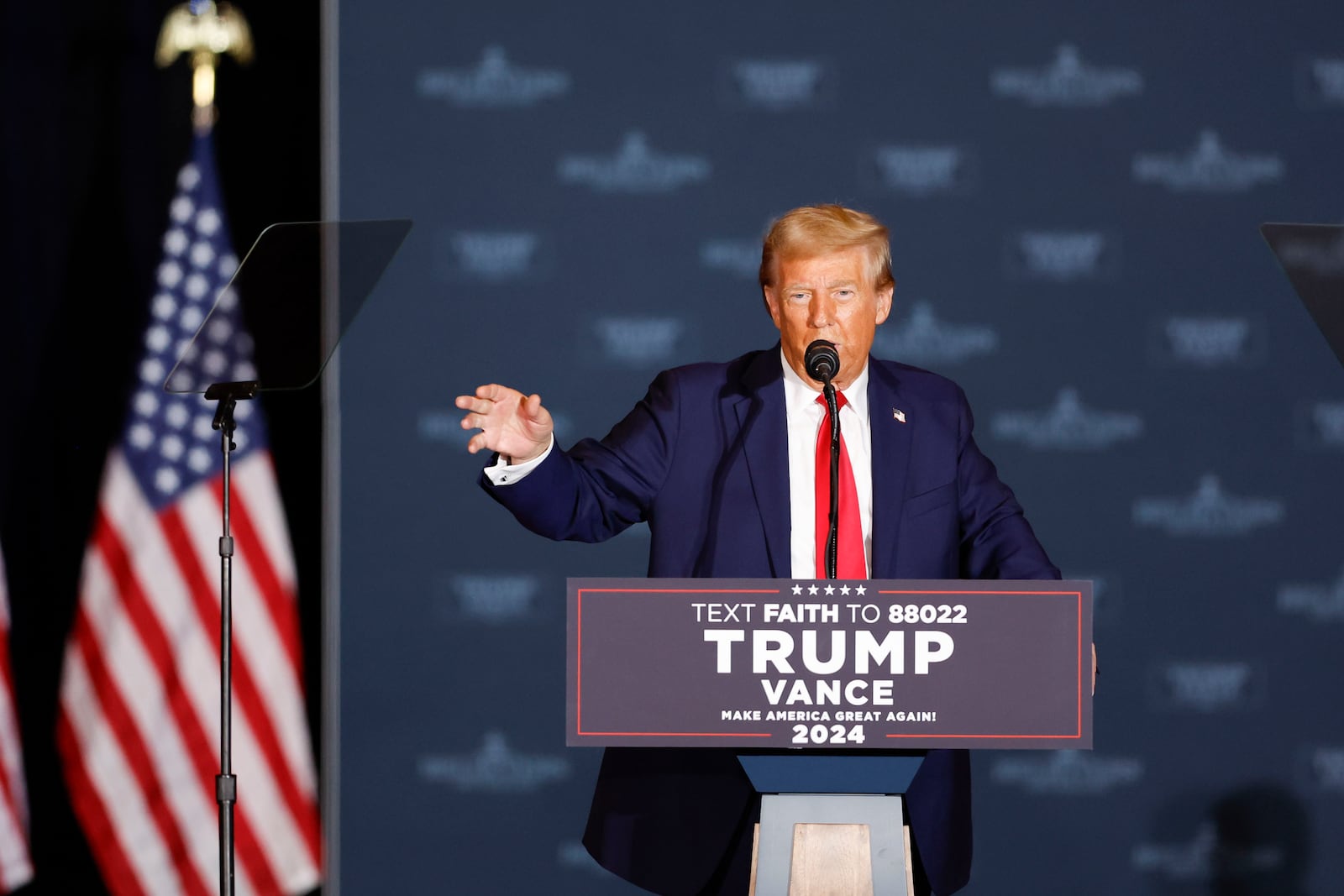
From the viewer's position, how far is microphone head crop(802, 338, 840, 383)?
182cm

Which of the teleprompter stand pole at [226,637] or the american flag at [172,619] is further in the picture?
the american flag at [172,619]

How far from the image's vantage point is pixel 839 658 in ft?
5.72

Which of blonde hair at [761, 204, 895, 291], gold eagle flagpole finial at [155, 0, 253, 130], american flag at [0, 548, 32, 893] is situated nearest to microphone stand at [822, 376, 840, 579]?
blonde hair at [761, 204, 895, 291]

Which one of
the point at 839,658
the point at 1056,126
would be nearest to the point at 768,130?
the point at 1056,126

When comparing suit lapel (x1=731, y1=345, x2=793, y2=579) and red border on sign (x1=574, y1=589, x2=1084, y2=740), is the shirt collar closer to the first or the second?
suit lapel (x1=731, y1=345, x2=793, y2=579)

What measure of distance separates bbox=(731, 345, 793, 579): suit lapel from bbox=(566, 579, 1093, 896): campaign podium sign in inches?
25.7

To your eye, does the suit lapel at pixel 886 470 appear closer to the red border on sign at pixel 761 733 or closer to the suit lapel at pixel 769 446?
the suit lapel at pixel 769 446

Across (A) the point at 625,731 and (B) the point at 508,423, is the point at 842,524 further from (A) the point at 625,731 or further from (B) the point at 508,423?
(A) the point at 625,731

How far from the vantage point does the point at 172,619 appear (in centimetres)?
347

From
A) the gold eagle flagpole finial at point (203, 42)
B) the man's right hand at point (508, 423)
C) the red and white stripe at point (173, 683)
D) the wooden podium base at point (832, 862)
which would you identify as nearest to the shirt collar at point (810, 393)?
the man's right hand at point (508, 423)

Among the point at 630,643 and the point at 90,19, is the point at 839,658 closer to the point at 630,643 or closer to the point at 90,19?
the point at 630,643

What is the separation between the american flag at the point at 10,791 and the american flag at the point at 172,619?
12 cm

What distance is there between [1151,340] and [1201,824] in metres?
1.25

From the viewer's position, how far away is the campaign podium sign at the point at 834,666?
1738 millimetres
